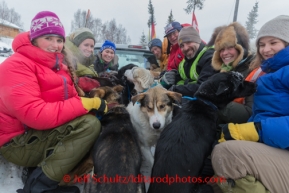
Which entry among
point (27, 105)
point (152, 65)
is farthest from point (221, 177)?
point (152, 65)

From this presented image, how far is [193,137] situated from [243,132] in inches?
20.3

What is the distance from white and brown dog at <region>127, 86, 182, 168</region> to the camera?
2.96 meters

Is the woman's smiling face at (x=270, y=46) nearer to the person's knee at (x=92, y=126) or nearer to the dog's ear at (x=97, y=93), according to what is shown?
the person's knee at (x=92, y=126)

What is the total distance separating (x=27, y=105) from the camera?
75.5 inches

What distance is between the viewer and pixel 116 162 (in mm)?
1949

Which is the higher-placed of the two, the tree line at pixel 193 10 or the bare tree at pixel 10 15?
the bare tree at pixel 10 15

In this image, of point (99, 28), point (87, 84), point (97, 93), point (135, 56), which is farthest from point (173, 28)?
point (99, 28)

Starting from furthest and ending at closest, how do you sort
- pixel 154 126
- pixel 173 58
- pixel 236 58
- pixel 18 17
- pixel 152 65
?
pixel 18 17
pixel 152 65
pixel 173 58
pixel 236 58
pixel 154 126

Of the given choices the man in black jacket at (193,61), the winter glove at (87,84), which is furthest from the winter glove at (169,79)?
the winter glove at (87,84)

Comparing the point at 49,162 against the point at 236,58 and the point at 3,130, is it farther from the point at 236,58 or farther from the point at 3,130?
the point at 236,58

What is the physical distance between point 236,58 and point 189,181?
2.08 m

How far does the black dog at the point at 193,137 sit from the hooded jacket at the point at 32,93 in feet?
3.60

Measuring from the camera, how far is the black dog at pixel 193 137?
6.35ft

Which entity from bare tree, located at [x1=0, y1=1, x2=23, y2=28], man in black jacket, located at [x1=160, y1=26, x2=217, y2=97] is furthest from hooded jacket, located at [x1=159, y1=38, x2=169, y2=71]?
bare tree, located at [x1=0, y1=1, x2=23, y2=28]
